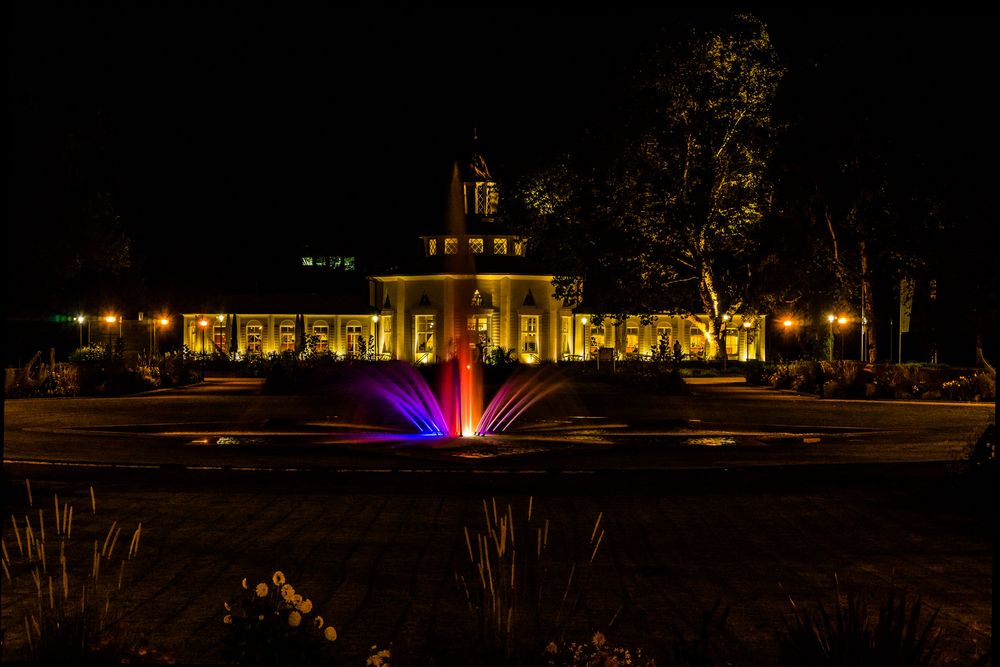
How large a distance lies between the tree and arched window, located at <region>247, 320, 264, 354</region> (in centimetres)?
2627

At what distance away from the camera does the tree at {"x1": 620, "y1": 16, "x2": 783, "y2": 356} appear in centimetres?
4734

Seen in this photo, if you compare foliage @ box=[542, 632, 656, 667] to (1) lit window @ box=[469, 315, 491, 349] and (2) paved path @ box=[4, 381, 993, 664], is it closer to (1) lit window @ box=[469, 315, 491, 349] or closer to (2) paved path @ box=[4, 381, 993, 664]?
(2) paved path @ box=[4, 381, 993, 664]

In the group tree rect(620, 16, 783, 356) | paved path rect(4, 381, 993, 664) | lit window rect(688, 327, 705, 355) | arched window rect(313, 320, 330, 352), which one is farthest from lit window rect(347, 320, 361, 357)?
paved path rect(4, 381, 993, 664)

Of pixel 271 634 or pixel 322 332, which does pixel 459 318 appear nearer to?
Result: pixel 322 332

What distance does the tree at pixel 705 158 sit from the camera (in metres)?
47.3

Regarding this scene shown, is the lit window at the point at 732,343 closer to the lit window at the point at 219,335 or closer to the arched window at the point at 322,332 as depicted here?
the arched window at the point at 322,332

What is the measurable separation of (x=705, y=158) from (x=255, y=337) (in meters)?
30.7

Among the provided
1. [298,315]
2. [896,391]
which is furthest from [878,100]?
[298,315]

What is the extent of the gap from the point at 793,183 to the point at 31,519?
103 feet

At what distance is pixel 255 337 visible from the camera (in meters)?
69.3

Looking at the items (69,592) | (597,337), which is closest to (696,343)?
(597,337)

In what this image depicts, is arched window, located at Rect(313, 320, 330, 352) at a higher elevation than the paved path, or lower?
higher

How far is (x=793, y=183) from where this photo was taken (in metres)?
39.0

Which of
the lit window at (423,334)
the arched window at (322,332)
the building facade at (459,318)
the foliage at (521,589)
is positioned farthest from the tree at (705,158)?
the foliage at (521,589)
